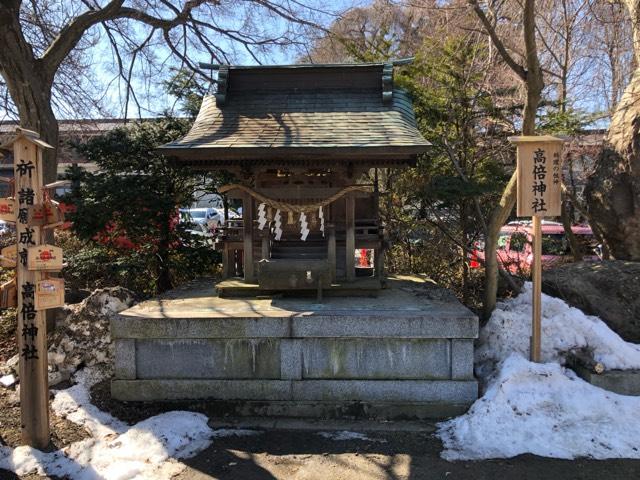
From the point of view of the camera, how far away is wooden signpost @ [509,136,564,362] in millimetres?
5414

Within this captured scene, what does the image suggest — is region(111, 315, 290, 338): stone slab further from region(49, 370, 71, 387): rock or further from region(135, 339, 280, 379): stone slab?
region(49, 370, 71, 387): rock

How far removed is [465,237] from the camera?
29.9 feet

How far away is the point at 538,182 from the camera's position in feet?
17.9

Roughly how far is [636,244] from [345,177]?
4603 millimetres

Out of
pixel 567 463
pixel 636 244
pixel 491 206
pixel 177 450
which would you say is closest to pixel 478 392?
pixel 567 463

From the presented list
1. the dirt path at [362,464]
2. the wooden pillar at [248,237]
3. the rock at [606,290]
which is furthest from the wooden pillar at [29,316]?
the rock at [606,290]

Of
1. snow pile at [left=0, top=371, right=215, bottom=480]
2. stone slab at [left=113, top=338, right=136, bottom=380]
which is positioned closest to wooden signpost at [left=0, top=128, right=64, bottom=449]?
snow pile at [left=0, top=371, right=215, bottom=480]

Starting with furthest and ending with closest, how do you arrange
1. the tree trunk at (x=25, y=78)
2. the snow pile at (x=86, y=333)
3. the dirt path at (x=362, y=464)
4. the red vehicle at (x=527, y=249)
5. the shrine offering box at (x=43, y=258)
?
the red vehicle at (x=527, y=249), the tree trunk at (x=25, y=78), the snow pile at (x=86, y=333), the shrine offering box at (x=43, y=258), the dirt path at (x=362, y=464)

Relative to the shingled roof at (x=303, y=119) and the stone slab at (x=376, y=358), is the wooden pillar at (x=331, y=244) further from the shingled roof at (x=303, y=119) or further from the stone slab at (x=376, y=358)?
the stone slab at (x=376, y=358)

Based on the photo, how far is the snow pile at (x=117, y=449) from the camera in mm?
4055

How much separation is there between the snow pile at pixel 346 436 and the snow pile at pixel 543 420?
0.70m

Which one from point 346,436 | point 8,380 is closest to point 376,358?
point 346,436

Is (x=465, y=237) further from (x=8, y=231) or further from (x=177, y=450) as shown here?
(x=8, y=231)

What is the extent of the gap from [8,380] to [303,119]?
5.06 m
